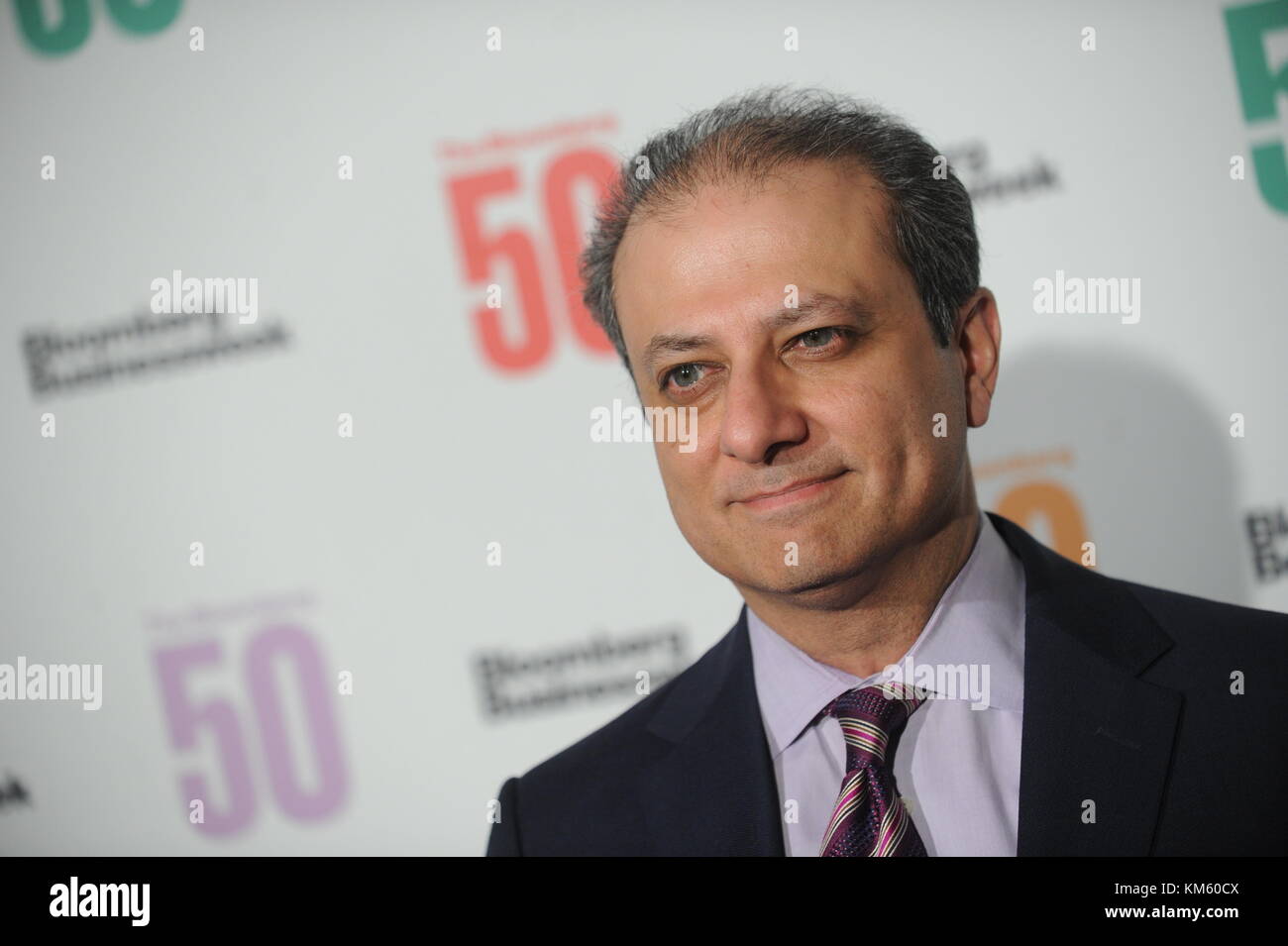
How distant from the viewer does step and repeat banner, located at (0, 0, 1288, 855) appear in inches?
94.5

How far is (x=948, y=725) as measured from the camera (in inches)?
65.3

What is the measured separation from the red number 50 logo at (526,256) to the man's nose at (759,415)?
86 centimetres

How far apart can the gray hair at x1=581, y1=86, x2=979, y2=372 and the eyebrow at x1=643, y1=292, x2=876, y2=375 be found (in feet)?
0.38

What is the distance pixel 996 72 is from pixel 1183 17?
399 mm

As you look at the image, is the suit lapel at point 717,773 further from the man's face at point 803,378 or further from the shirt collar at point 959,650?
the man's face at point 803,378

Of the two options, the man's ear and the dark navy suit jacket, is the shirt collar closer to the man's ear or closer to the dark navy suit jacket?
the dark navy suit jacket

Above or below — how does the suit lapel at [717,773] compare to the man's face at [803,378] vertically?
below

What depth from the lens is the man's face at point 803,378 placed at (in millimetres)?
1632

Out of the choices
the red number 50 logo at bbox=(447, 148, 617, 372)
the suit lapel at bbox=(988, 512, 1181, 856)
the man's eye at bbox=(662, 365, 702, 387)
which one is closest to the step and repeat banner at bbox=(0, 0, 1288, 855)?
the red number 50 logo at bbox=(447, 148, 617, 372)

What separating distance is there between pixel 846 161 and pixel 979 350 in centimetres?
37

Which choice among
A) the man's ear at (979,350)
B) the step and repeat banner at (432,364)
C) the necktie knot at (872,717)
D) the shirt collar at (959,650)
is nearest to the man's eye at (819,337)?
the man's ear at (979,350)

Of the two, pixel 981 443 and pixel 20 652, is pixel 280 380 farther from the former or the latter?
pixel 981 443
